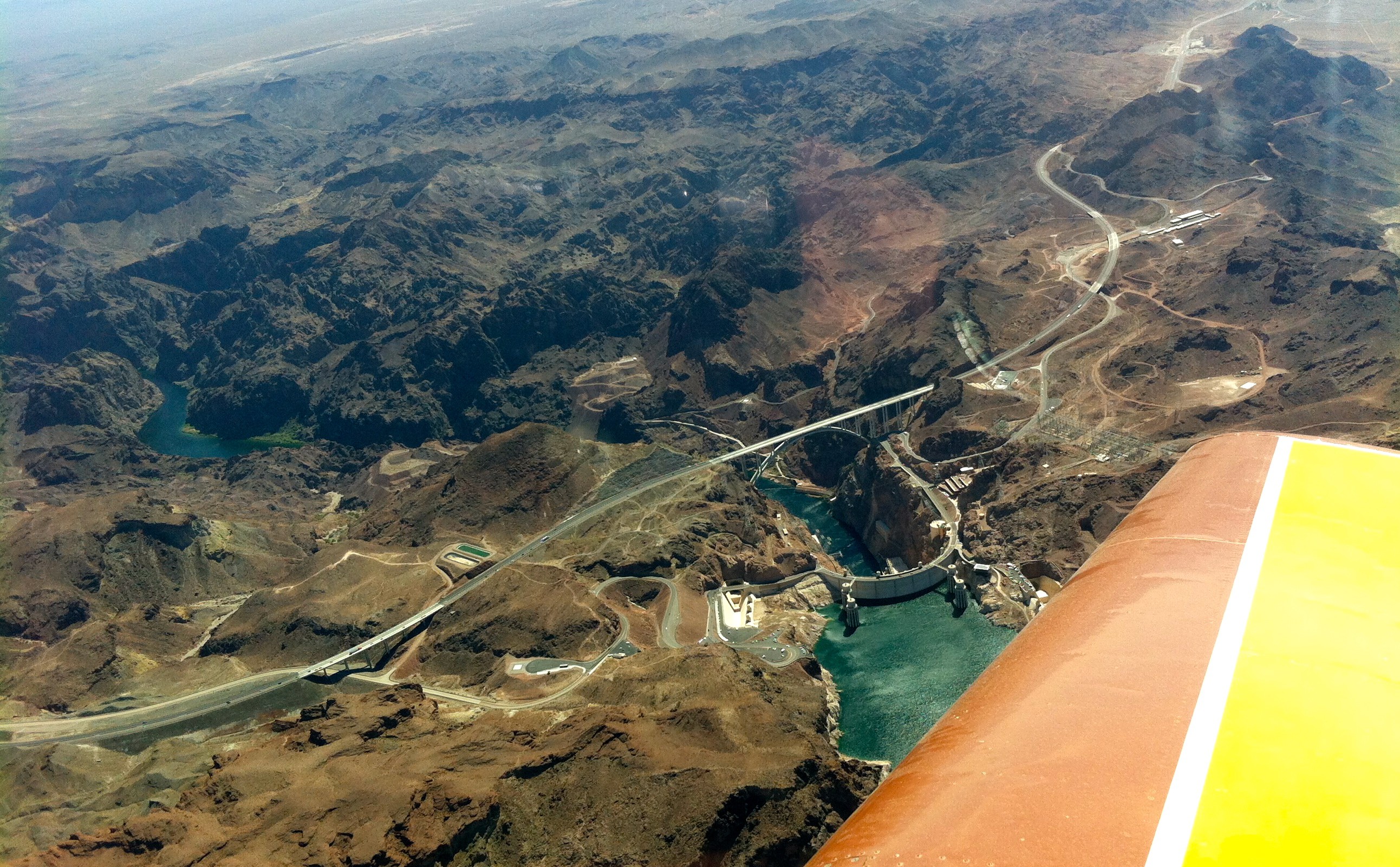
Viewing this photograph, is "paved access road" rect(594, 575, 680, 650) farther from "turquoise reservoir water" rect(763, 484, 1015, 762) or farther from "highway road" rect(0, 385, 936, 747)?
"turquoise reservoir water" rect(763, 484, 1015, 762)

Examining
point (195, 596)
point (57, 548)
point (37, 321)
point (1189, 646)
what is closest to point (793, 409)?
point (195, 596)

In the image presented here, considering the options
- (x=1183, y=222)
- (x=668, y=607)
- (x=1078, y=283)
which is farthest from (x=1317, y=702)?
(x=1183, y=222)

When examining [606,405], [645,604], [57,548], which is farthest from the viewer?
[606,405]

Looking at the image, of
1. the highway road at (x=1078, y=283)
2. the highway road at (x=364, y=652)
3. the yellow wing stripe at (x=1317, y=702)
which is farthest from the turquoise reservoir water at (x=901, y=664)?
the yellow wing stripe at (x=1317, y=702)

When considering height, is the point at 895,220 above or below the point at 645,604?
above

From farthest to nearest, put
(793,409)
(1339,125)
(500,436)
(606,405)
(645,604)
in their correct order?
(1339,125)
(606,405)
(793,409)
(500,436)
(645,604)

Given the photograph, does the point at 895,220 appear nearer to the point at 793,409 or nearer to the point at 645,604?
the point at 793,409

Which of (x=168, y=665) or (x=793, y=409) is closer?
(x=168, y=665)
